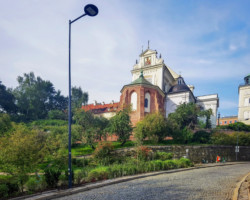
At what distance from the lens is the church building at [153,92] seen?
33438 millimetres

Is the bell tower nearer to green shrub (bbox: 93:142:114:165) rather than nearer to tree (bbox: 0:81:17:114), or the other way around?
green shrub (bbox: 93:142:114:165)

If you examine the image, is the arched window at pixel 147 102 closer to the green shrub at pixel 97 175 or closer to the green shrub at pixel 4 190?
the green shrub at pixel 97 175

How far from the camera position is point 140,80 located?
114 ft

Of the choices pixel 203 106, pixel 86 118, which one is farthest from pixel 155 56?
pixel 86 118

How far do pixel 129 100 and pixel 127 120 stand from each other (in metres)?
9.32

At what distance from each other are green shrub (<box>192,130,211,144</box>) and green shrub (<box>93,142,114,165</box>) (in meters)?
16.8

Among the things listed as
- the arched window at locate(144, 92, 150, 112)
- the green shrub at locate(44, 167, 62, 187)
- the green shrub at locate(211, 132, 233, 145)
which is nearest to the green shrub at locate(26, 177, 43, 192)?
the green shrub at locate(44, 167, 62, 187)

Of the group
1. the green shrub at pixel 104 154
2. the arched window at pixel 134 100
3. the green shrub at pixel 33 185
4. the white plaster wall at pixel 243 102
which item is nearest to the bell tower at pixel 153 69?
the arched window at pixel 134 100

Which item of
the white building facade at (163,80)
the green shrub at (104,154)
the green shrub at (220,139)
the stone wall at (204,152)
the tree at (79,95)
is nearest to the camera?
the green shrub at (104,154)

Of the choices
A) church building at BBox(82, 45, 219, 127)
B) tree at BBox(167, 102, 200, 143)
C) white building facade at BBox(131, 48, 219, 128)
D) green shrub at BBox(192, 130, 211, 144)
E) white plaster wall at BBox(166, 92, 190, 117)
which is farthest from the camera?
white building facade at BBox(131, 48, 219, 128)

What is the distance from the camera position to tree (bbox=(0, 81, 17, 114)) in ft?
157

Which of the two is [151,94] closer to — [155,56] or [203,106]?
[155,56]

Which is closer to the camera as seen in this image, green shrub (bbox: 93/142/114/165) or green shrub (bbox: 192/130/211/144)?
green shrub (bbox: 93/142/114/165)

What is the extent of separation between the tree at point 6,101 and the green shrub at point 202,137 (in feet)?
150
